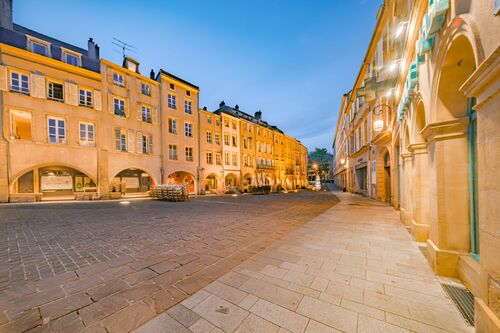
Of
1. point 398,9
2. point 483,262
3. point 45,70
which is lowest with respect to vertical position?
point 483,262

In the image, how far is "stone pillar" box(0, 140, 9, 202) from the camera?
13.3 meters

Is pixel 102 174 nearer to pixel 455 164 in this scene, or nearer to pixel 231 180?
pixel 231 180

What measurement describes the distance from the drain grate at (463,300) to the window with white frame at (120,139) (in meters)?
22.6

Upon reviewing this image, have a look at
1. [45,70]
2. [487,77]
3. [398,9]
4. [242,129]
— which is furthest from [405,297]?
[242,129]

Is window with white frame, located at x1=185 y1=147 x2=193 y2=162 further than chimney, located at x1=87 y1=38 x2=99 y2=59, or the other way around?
window with white frame, located at x1=185 y1=147 x2=193 y2=162

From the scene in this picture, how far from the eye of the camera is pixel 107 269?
11.7 feet

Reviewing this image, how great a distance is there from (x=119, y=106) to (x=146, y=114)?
2.55 metres

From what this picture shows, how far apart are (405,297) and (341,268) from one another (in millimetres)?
1006

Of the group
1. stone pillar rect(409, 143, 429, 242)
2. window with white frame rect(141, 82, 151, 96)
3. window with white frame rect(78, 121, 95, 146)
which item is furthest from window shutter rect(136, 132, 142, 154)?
stone pillar rect(409, 143, 429, 242)

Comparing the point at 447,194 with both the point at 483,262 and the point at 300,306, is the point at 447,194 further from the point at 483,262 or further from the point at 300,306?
the point at 300,306

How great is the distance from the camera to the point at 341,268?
11.6 ft

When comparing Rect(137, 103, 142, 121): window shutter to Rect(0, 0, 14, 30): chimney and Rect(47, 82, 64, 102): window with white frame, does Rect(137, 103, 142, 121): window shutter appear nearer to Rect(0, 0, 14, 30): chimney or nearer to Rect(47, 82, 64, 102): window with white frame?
Rect(47, 82, 64, 102): window with white frame

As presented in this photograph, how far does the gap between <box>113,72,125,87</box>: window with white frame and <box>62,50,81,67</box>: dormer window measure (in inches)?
107

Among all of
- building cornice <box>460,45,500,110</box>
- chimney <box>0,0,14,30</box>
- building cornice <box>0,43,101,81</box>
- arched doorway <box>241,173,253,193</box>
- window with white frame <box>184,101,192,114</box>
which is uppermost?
chimney <box>0,0,14,30</box>
